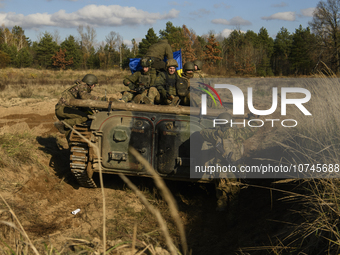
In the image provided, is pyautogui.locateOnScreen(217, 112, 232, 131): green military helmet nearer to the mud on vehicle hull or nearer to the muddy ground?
the mud on vehicle hull

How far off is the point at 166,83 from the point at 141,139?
1958mm

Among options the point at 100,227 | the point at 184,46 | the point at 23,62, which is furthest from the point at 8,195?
the point at 23,62

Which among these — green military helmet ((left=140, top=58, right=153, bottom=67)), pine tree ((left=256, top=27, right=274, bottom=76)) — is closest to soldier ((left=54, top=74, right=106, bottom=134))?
green military helmet ((left=140, top=58, right=153, bottom=67))

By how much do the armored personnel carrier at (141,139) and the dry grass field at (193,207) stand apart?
711mm

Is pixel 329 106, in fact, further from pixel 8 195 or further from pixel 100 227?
pixel 8 195

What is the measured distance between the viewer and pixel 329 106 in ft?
15.9

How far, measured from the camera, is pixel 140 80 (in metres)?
7.00

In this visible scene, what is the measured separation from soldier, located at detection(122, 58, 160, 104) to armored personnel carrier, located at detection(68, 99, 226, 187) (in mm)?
1113

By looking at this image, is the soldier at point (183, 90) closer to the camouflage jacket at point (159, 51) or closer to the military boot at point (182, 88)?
the military boot at point (182, 88)

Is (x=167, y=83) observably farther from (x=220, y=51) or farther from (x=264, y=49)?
(x=264, y=49)

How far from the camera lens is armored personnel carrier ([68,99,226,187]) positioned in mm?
5238

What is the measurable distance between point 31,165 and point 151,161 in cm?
250

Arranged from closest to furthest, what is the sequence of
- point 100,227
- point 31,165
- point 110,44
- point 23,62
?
point 100,227 < point 31,165 < point 23,62 < point 110,44

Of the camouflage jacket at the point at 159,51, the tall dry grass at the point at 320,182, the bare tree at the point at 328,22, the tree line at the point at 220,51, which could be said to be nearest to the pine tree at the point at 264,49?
the tree line at the point at 220,51
